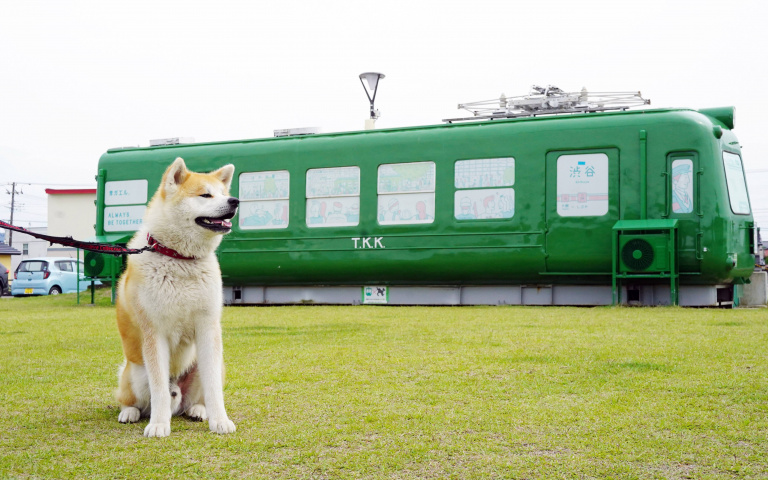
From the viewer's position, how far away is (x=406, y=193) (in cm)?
1362

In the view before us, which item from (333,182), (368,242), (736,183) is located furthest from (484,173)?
(736,183)

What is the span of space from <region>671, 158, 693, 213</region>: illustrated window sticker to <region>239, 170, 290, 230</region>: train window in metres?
6.81

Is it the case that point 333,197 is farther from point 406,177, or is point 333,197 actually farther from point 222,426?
point 222,426

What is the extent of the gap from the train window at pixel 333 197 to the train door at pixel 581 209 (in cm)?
351

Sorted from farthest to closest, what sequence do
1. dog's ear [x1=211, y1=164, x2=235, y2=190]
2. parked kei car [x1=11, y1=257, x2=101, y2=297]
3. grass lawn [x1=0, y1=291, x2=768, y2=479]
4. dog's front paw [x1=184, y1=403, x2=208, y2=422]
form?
parked kei car [x1=11, y1=257, x2=101, y2=297], dog's ear [x1=211, y1=164, x2=235, y2=190], dog's front paw [x1=184, y1=403, x2=208, y2=422], grass lawn [x1=0, y1=291, x2=768, y2=479]

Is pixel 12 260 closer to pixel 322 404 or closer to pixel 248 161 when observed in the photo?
pixel 248 161

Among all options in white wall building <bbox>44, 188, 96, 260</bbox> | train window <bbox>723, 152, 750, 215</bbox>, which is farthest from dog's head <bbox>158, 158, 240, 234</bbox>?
white wall building <bbox>44, 188, 96, 260</bbox>

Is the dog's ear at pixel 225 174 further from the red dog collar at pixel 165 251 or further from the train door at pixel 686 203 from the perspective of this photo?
the train door at pixel 686 203

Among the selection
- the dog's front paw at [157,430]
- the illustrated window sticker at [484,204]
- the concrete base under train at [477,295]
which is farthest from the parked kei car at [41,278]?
the dog's front paw at [157,430]

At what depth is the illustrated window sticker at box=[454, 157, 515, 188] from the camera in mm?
12875

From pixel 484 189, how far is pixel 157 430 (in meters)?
9.87

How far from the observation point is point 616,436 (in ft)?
11.8

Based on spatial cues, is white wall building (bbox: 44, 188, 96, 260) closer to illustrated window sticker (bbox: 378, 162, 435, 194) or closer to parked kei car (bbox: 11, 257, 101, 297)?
parked kei car (bbox: 11, 257, 101, 297)

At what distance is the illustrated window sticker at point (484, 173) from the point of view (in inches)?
507
